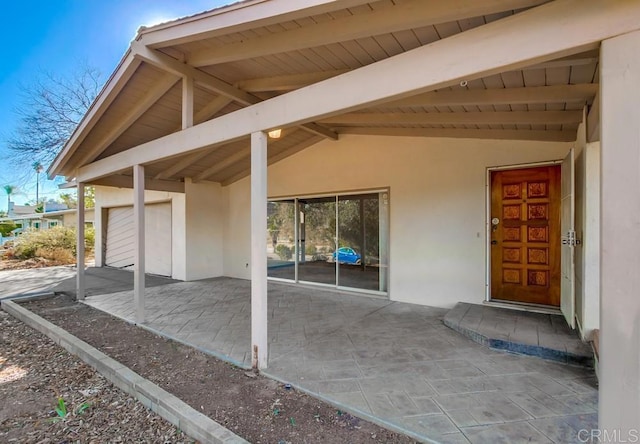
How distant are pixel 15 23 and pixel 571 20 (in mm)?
13698

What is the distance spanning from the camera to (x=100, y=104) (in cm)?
438

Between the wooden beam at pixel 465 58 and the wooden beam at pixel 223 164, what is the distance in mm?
4092

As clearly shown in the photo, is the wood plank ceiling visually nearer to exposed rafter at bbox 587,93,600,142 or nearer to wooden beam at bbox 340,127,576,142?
wooden beam at bbox 340,127,576,142

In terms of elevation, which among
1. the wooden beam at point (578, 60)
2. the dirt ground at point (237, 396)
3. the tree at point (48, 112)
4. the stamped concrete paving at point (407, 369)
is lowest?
the dirt ground at point (237, 396)

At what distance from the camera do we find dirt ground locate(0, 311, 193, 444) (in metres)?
2.23

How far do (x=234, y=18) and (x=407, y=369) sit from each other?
356 cm

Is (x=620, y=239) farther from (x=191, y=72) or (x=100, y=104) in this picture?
(x=100, y=104)

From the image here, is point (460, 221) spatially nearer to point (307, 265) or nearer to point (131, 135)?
point (307, 265)

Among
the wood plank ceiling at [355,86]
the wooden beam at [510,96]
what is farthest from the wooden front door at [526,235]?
the wooden beam at [510,96]

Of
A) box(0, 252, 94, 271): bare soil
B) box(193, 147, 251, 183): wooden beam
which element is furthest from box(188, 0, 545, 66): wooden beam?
box(0, 252, 94, 271): bare soil

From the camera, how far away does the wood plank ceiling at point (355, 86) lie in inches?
97.7

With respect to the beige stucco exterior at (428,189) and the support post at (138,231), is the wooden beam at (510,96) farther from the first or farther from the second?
the support post at (138,231)

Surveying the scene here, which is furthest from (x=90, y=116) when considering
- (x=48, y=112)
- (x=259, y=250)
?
(x=48, y=112)

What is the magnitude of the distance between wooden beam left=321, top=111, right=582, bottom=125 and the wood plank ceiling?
0.01 metres
